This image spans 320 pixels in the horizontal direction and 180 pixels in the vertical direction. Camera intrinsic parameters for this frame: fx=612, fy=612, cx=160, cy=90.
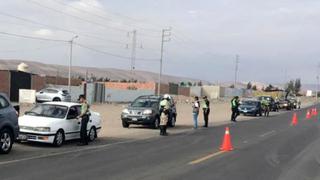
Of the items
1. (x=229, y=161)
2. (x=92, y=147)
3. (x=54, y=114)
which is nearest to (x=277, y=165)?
(x=229, y=161)

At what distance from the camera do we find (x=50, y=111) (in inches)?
776

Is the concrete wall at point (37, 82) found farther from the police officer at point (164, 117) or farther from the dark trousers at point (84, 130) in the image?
the dark trousers at point (84, 130)

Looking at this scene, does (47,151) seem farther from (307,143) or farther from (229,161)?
(307,143)

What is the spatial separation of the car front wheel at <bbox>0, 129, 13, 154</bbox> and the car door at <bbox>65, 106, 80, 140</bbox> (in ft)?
11.1

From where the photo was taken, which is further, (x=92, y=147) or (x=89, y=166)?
(x=92, y=147)

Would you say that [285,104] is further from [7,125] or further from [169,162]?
[7,125]

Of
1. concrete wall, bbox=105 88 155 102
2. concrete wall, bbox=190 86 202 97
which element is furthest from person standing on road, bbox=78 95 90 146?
concrete wall, bbox=190 86 202 97

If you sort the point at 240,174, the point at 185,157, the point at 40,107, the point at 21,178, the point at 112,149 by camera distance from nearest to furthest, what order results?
the point at 21,178
the point at 240,174
the point at 185,157
the point at 112,149
the point at 40,107

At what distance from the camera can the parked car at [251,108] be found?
2083 inches

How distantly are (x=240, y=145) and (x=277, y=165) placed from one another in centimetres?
627

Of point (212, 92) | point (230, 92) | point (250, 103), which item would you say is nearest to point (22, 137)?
point (250, 103)

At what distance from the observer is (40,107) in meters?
20.0

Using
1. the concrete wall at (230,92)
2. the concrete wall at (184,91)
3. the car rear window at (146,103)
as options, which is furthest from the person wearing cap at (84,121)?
the concrete wall at (230,92)

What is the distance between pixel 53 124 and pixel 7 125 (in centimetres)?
269
